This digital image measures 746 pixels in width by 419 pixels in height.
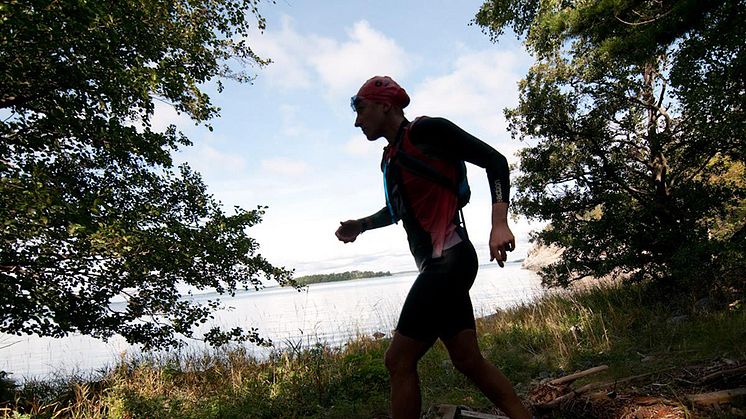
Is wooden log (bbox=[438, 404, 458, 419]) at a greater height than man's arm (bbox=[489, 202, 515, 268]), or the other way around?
man's arm (bbox=[489, 202, 515, 268])

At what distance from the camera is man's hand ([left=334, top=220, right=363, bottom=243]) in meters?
3.09

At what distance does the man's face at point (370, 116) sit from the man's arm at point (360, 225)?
0.66 m

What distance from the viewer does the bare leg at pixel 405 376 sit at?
90.4 inches

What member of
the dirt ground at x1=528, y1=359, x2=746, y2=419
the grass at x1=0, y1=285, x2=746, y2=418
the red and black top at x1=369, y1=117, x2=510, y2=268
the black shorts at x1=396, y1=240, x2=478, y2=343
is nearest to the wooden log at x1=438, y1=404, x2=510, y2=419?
the dirt ground at x1=528, y1=359, x2=746, y2=419

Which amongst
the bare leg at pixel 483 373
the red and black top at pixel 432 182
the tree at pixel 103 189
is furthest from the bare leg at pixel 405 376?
the tree at pixel 103 189

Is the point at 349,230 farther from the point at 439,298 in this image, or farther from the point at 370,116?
the point at 439,298

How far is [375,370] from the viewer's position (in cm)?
568

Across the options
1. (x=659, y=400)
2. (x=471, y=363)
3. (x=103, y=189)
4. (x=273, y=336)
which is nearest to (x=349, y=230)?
(x=471, y=363)

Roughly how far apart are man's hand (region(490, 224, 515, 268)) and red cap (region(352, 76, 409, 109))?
0.99m

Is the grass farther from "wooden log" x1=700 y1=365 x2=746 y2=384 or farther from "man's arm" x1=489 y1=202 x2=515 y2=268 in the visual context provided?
"man's arm" x1=489 y1=202 x2=515 y2=268

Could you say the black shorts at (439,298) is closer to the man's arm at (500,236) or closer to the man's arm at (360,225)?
the man's arm at (500,236)

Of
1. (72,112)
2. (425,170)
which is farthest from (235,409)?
(72,112)

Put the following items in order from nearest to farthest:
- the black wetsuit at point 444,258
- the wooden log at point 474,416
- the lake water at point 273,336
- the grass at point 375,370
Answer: the black wetsuit at point 444,258, the wooden log at point 474,416, the grass at point 375,370, the lake water at point 273,336

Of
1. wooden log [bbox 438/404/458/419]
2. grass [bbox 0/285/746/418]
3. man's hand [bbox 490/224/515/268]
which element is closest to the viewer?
man's hand [bbox 490/224/515/268]
